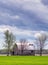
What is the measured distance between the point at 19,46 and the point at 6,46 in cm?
3154

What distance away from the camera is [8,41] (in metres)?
87.8

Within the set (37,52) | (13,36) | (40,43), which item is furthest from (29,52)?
(13,36)

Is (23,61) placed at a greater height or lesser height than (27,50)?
lesser

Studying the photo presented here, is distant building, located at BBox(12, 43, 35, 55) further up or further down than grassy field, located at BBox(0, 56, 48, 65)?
further up

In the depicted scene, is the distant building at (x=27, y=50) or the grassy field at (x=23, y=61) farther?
the distant building at (x=27, y=50)

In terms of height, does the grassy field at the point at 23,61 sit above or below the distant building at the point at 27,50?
below

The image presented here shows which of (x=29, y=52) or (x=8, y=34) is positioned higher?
(x=8, y=34)

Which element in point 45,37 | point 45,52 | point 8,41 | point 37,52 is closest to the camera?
point 8,41

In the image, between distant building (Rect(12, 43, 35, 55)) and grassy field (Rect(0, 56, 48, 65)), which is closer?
grassy field (Rect(0, 56, 48, 65))

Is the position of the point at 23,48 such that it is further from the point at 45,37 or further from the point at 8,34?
the point at 8,34

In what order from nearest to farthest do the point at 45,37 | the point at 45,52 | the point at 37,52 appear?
the point at 45,37
the point at 37,52
the point at 45,52

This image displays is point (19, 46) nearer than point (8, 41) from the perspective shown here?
No

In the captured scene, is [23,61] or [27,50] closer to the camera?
[23,61]

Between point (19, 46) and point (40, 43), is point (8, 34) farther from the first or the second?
point (19, 46)
